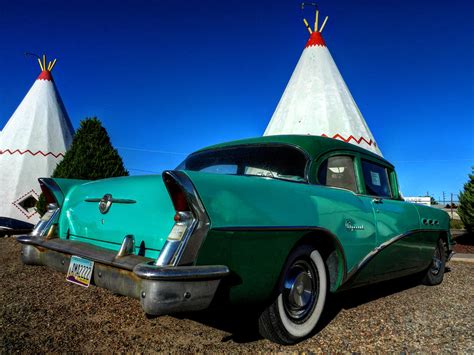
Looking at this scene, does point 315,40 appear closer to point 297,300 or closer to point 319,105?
point 319,105

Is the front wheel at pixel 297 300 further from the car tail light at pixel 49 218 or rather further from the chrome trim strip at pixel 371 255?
the car tail light at pixel 49 218

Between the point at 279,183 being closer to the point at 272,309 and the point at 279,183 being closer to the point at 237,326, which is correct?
the point at 272,309

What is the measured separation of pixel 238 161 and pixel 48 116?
1655 centimetres

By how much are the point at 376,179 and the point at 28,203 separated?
15.8 m

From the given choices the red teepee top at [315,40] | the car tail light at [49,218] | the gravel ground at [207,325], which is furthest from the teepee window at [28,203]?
the car tail light at [49,218]

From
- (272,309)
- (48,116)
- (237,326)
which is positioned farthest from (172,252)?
(48,116)

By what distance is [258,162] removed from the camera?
8.91 feet

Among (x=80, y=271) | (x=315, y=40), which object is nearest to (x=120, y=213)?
(x=80, y=271)

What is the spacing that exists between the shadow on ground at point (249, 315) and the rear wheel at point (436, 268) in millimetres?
449

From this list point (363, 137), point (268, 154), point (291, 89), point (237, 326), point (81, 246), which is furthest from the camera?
point (291, 89)

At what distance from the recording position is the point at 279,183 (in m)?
2.16

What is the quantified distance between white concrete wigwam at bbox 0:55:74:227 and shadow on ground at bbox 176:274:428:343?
1456cm

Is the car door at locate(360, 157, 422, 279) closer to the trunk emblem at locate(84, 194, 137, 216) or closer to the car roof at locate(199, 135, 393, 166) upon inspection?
the car roof at locate(199, 135, 393, 166)

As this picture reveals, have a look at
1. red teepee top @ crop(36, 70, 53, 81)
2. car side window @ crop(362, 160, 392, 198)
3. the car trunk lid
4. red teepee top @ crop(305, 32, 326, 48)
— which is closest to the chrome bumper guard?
the car trunk lid
